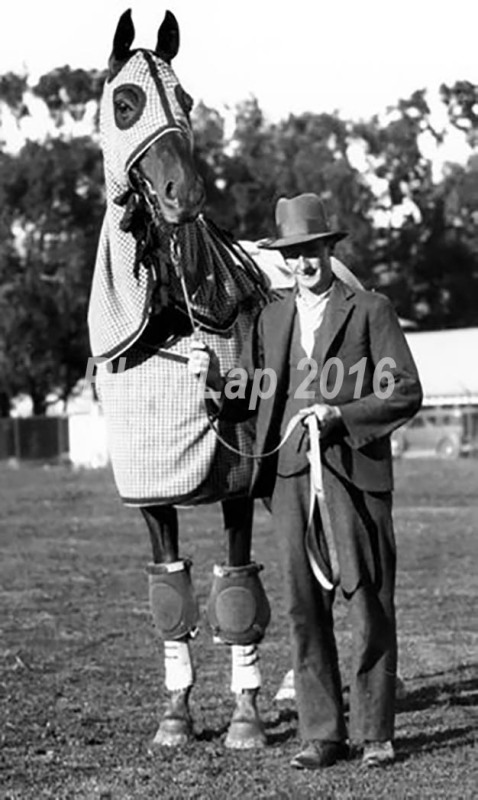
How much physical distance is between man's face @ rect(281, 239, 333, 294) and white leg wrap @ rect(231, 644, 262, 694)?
5.57 feet

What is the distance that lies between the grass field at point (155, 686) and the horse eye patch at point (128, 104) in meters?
2.50

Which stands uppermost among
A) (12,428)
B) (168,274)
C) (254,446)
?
(168,274)

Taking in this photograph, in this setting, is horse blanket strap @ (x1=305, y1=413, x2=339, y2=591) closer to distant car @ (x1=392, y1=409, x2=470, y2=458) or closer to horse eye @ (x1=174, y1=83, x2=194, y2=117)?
horse eye @ (x1=174, y1=83, x2=194, y2=117)

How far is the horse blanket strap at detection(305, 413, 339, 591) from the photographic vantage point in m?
6.36

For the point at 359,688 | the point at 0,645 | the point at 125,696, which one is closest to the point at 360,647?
the point at 359,688

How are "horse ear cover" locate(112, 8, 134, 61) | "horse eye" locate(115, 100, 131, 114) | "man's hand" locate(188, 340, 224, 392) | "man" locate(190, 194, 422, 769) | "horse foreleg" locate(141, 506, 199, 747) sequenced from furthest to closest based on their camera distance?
"horse foreleg" locate(141, 506, 199, 747)
"horse ear cover" locate(112, 8, 134, 61)
"horse eye" locate(115, 100, 131, 114)
"man's hand" locate(188, 340, 224, 392)
"man" locate(190, 194, 422, 769)

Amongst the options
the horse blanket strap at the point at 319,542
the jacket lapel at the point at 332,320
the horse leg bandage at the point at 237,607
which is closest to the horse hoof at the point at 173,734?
the horse leg bandage at the point at 237,607

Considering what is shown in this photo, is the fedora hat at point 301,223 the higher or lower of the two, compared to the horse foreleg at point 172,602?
higher

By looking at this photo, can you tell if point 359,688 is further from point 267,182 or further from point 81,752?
point 267,182

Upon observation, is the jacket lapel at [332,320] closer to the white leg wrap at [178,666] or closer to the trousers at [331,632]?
the trousers at [331,632]

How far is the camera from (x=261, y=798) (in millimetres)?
5887

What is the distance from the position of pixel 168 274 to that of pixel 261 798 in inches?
88.8

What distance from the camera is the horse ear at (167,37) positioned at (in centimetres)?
714

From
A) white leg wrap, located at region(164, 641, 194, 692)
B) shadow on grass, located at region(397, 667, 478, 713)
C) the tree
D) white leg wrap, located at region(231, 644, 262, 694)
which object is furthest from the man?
the tree
